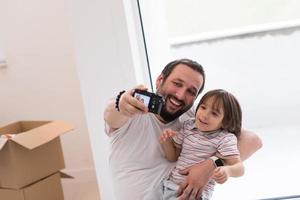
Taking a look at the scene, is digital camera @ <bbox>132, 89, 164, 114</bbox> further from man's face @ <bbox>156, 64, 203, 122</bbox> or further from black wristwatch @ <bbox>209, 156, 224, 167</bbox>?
black wristwatch @ <bbox>209, 156, 224, 167</bbox>

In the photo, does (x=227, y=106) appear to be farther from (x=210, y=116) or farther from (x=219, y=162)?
(x=219, y=162)

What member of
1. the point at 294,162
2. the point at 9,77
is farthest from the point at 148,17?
the point at 9,77

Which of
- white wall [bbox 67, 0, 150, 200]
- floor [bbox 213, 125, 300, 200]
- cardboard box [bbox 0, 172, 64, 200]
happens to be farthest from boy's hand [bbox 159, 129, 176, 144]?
cardboard box [bbox 0, 172, 64, 200]

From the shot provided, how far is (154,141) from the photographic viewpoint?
4.79ft

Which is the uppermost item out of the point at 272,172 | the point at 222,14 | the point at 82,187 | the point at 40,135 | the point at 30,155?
the point at 222,14

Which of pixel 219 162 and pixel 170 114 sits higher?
pixel 170 114

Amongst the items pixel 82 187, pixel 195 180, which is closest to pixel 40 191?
pixel 82 187

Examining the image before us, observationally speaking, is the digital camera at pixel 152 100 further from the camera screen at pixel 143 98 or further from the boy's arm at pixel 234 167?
the boy's arm at pixel 234 167

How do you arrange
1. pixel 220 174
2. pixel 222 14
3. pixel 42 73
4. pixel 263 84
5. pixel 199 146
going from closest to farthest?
1. pixel 220 174
2. pixel 199 146
3. pixel 222 14
4. pixel 263 84
5. pixel 42 73

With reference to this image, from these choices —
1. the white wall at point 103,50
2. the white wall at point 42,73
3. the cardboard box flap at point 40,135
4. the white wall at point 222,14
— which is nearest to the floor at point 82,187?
the white wall at point 42,73

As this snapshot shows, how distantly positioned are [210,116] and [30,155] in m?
1.20

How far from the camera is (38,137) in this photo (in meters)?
2.13

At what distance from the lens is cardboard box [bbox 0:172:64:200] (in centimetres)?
218

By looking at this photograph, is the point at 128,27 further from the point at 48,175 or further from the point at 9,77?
the point at 9,77
